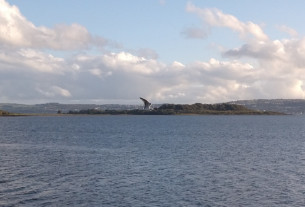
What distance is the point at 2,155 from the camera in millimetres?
73688

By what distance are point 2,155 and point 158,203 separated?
42905 millimetres

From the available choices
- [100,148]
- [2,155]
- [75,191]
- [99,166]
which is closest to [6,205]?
[75,191]

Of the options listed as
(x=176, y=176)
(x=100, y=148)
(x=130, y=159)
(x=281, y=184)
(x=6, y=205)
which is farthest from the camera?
(x=100, y=148)

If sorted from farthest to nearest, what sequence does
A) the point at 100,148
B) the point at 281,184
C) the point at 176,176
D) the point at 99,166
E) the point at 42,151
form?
the point at 100,148 → the point at 42,151 → the point at 99,166 → the point at 176,176 → the point at 281,184

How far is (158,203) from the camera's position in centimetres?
4050

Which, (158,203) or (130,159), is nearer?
(158,203)

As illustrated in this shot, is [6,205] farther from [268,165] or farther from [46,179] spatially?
[268,165]

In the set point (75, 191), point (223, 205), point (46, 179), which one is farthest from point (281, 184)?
point (46, 179)

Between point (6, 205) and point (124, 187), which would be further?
point (124, 187)

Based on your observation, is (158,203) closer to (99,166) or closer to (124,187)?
(124,187)

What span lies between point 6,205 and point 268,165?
40.4 meters

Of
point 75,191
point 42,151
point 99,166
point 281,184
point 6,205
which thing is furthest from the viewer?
point 42,151

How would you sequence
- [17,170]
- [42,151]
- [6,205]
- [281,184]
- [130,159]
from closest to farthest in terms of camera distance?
[6,205], [281,184], [17,170], [130,159], [42,151]

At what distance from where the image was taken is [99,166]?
62.1 metres
